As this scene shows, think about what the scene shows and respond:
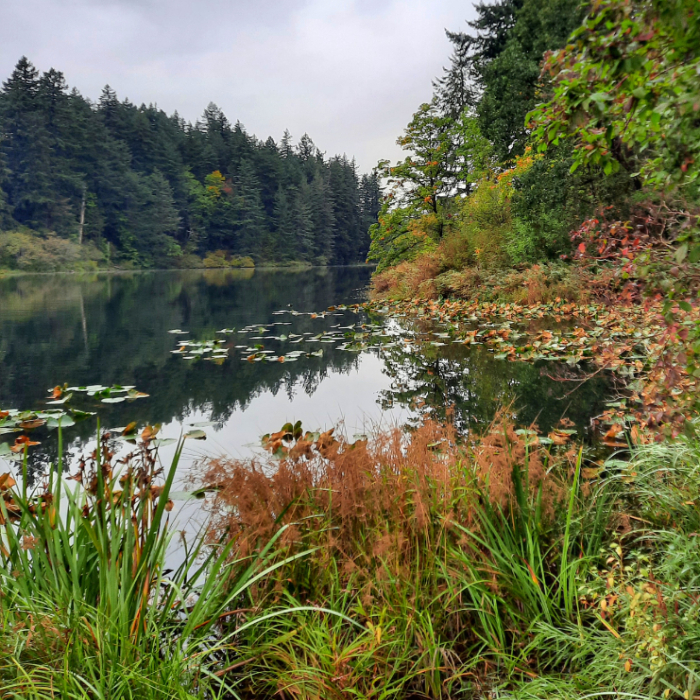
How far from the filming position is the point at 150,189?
5372 centimetres

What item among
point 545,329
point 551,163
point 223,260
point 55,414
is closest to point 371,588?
point 55,414

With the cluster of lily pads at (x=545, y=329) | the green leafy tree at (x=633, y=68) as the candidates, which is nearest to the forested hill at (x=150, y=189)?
the cluster of lily pads at (x=545, y=329)

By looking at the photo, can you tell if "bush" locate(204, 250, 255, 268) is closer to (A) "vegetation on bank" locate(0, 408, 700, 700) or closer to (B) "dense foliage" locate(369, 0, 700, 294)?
(B) "dense foliage" locate(369, 0, 700, 294)

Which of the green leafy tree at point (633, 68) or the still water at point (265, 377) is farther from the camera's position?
the still water at point (265, 377)

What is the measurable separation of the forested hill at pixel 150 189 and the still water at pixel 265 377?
1245 inches

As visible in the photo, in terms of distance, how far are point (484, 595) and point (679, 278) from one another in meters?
1.56

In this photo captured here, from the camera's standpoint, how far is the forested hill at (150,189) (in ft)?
145

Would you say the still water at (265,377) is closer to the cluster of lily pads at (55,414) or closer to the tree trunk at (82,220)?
the cluster of lily pads at (55,414)

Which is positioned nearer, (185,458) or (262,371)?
(185,458)

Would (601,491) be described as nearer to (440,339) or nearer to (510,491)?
(510,491)

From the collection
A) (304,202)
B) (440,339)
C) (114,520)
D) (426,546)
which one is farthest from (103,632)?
(304,202)

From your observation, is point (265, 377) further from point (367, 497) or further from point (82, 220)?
point (82, 220)

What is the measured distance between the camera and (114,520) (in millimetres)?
1906

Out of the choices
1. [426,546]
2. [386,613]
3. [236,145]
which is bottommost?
[386,613]
